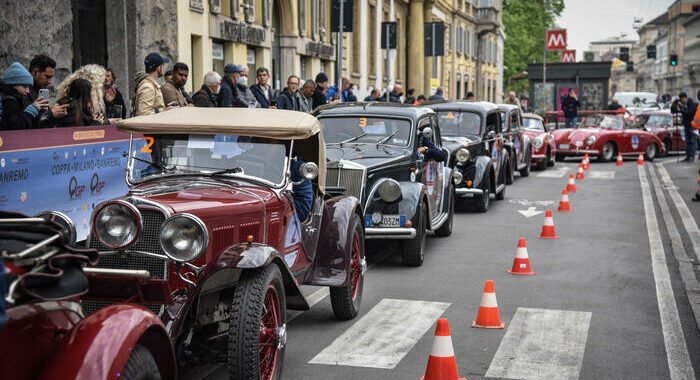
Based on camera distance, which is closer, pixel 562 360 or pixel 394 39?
pixel 562 360

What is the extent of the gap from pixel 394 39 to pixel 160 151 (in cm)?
1606

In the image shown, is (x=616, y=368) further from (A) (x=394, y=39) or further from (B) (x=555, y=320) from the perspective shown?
(A) (x=394, y=39)

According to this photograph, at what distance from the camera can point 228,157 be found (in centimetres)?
672

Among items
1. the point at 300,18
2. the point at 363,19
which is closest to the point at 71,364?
the point at 300,18

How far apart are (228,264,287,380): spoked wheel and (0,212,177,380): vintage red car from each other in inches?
44.3

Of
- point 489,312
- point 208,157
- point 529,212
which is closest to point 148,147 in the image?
point 208,157

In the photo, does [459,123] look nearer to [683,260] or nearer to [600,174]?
[683,260]

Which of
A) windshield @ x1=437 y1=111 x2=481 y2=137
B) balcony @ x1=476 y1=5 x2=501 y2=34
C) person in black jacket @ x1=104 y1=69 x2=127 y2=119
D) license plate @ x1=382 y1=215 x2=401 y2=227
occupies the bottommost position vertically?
license plate @ x1=382 y1=215 x2=401 y2=227

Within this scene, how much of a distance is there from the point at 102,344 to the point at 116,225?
5.87 feet

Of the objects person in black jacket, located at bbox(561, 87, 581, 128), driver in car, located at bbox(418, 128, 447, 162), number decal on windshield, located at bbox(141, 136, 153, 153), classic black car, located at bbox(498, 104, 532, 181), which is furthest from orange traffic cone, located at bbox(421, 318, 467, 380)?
person in black jacket, located at bbox(561, 87, 581, 128)

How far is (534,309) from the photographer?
8.28 meters

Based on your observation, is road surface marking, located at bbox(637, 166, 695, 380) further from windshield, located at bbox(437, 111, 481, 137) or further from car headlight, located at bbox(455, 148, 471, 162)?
windshield, located at bbox(437, 111, 481, 137)

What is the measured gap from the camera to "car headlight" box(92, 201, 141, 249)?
5453mm

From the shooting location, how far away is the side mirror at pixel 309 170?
6.83 m
